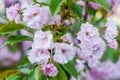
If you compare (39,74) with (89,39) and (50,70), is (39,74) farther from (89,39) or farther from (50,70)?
(89,39)

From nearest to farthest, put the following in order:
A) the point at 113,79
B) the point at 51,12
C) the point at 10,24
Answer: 1. the point at 51,12
2. the point at 10,24
3. the point at 113,79

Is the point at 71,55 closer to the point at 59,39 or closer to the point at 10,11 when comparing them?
the point at 59,39

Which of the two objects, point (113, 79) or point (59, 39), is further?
point (113, 79)

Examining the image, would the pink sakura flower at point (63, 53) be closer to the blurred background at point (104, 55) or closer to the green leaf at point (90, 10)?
the blurred background at point (104, 55)

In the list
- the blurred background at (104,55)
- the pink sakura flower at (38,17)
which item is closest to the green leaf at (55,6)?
the pink sakura flower at (38,17)

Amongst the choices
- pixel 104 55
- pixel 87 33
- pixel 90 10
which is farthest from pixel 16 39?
pixel 104 55

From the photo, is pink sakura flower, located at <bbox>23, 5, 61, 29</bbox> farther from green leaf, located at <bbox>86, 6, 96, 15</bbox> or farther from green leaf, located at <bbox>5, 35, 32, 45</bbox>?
green leaf, located at <bbox>86, 6, 96, 15</bbox>

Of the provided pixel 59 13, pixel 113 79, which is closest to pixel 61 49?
pixel 59 13
